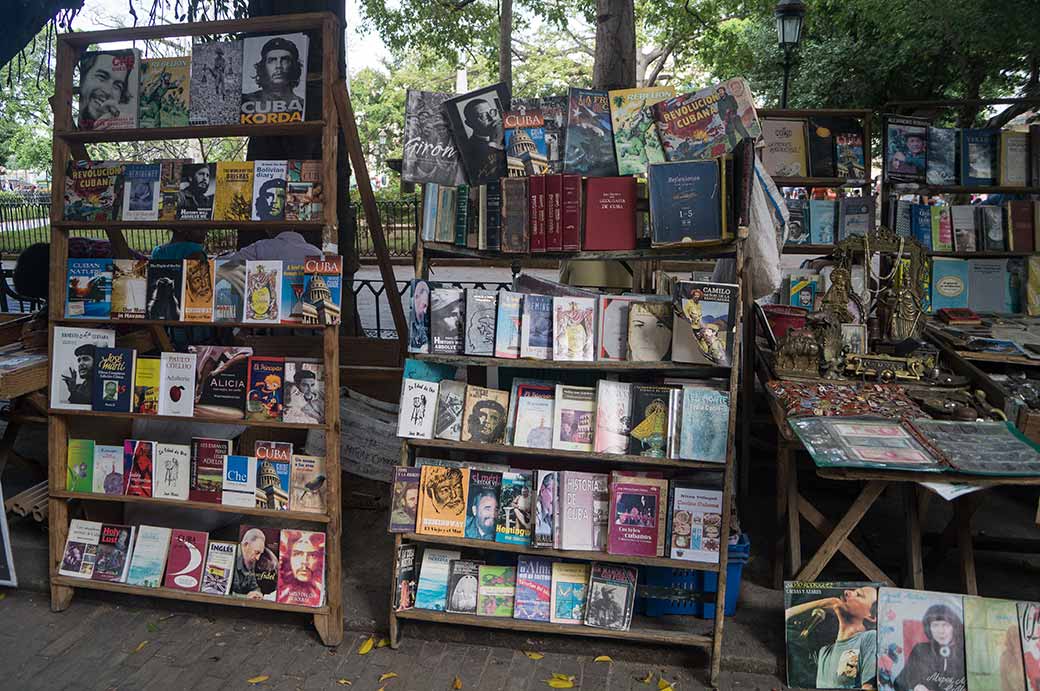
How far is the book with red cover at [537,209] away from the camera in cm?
311

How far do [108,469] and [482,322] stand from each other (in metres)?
1.84

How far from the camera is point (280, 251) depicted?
3.41 m

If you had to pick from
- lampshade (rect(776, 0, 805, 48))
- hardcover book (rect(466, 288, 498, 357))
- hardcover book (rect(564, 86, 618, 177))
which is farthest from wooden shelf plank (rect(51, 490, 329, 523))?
lampshade (rect(776, 0, 805, 48))

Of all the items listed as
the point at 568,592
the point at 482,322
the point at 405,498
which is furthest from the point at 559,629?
the point at 482,322

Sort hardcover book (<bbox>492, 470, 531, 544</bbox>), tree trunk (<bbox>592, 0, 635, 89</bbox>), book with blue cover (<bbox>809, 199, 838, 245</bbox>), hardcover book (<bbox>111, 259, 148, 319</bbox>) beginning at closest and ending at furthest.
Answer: hardcover book (<bbox>492, 470, 531, 544</bbox>) → hardcover book (<bbox>111, 259, 148, 319</bbox>) → book with blue cover (<bbox>809, 199, 838, 245</bbox>) → tree trunk (<bbox>592, 0, 635, 89</bbox>)

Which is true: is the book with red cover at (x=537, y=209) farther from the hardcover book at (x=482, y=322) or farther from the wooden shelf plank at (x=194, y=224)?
the wooden shelf plank at (x=194, y=224)

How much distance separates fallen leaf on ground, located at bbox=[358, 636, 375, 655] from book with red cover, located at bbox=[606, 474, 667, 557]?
1086 millimetres

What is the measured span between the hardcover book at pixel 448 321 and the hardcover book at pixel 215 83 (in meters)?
1.13

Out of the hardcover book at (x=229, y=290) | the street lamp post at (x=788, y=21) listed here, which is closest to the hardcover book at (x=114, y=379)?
the hardcover book at (x=229, y=290)

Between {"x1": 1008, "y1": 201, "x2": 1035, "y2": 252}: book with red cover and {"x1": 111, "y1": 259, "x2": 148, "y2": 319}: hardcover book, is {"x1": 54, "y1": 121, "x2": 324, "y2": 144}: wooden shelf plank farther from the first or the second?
{"x1": 1008, "y1": 201, "x2": 1035, "y2": 252}: book with red cover

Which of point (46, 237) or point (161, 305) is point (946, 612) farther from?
point (46, 237)

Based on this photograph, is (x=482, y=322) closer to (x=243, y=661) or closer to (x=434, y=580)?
(x=434, y=580)

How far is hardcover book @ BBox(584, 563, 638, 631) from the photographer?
3.15m

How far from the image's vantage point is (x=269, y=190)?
3.29 m
